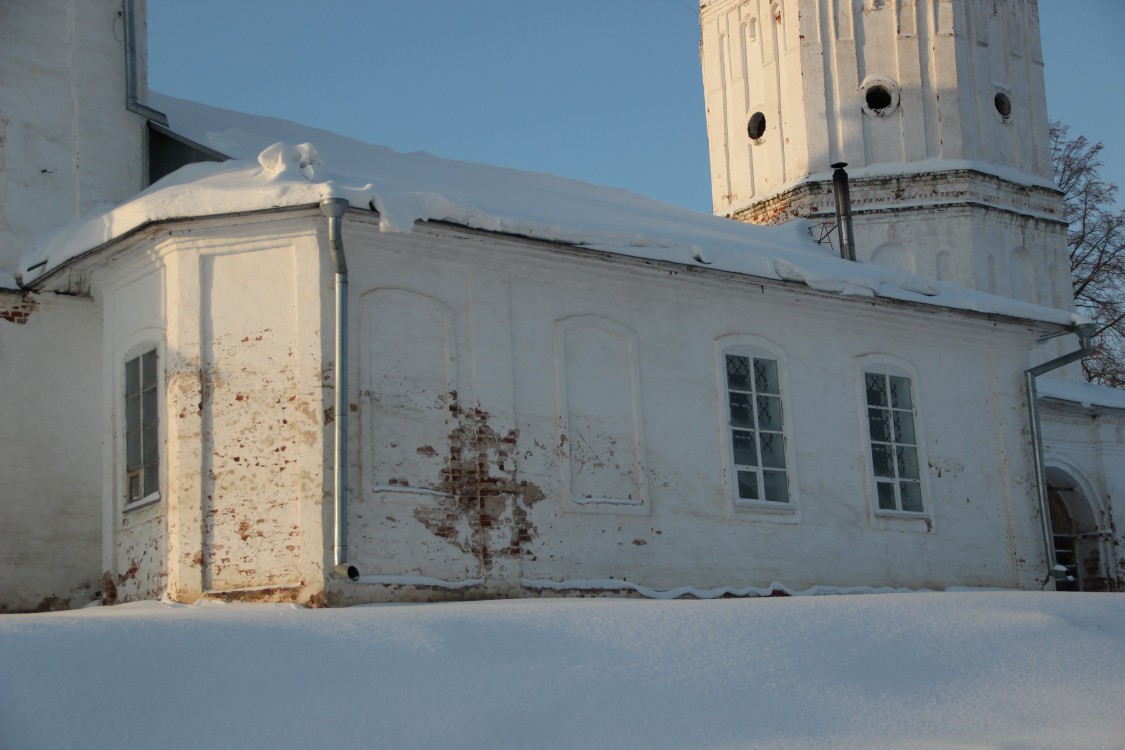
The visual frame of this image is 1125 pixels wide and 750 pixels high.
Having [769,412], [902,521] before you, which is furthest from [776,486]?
[902,521]

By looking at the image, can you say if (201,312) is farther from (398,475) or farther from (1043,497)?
(1043,497)

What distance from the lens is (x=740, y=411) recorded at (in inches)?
602

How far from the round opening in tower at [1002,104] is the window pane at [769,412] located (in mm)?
12324

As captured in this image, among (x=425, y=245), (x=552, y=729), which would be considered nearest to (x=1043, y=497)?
(x=425, y=245)

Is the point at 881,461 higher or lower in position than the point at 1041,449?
lower

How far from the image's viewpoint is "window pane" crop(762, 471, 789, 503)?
15250mm

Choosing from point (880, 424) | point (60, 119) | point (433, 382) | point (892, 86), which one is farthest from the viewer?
point (892, 86)

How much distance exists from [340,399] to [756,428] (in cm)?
479

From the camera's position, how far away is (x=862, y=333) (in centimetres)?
1636

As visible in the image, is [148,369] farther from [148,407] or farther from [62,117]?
[62,117]

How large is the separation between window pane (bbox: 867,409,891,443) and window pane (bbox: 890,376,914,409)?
0.23m

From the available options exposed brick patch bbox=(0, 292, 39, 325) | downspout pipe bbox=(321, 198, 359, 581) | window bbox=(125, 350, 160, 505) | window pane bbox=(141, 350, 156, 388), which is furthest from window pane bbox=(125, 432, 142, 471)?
downspout pipe bbox=(321, 198, 359, 581)

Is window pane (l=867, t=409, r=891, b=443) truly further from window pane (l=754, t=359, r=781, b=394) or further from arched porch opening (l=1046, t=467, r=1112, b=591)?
arched porch opening (l=1046, t=467, r=1112, b=591)

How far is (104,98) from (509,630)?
24.5 ft
